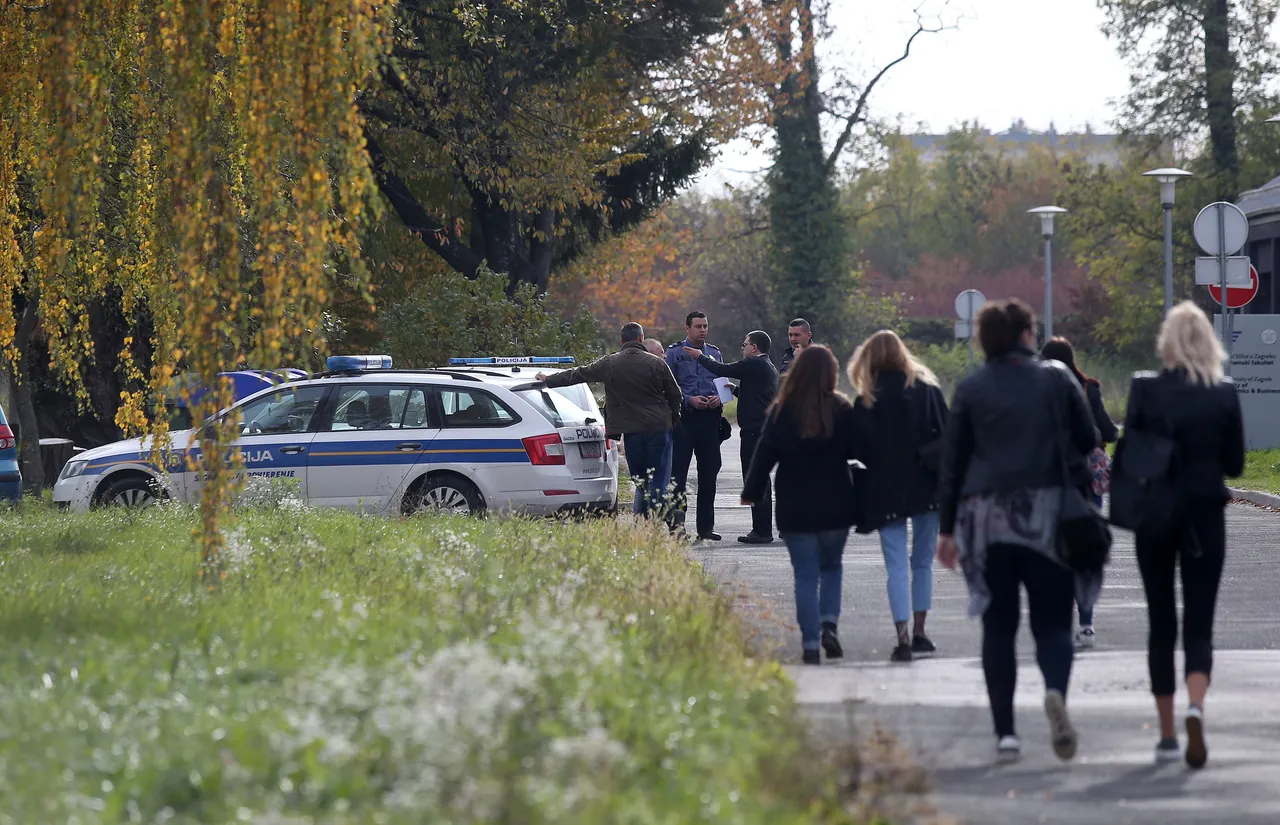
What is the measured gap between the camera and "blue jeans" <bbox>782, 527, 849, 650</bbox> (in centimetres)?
934

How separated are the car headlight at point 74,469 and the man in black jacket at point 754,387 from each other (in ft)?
18.7

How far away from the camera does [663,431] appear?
605 inches

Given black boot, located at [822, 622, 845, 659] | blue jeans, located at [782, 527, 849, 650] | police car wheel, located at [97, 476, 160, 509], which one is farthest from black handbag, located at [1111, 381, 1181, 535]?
police car wheel, located at [97, 476, 160, 509]

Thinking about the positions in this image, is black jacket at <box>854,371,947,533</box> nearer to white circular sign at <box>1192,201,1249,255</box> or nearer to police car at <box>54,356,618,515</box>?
police car at <box>54,356,618,515</box>

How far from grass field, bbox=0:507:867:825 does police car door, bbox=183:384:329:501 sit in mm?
5584

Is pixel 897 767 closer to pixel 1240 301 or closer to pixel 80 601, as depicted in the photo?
pixel 80 601

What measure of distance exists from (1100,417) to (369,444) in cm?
740

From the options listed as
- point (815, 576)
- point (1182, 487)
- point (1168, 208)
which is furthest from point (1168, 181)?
point (1182, 487)

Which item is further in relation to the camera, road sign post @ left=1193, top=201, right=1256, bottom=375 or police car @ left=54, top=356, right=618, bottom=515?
road sign post @ left=1193, top=201, right=1256, bottom=375

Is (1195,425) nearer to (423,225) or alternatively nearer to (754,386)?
(754,386)

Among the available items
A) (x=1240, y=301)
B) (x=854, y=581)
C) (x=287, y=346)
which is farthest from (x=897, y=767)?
(x=1240, y=301)

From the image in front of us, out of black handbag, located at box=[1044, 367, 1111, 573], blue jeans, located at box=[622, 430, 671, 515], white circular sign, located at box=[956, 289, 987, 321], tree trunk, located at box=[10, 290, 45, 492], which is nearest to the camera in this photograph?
black handbag, located at box=[1044, 367, 1111, 573]

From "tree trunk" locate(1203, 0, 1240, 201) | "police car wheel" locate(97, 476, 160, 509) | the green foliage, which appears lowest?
"police car wheel" locate(97, 476, 160, 509)

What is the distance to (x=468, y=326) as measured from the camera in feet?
78.6
